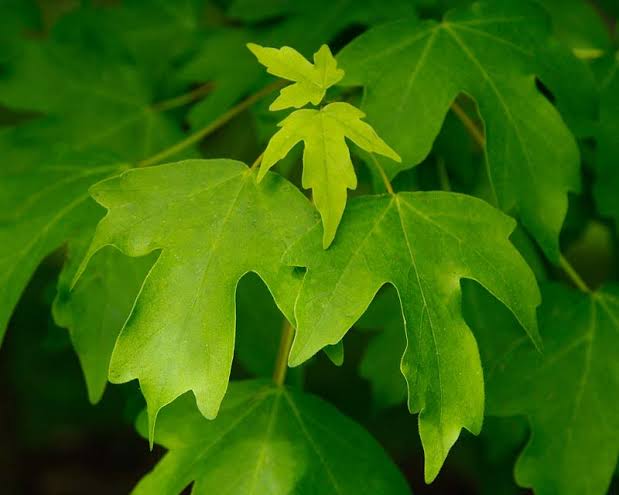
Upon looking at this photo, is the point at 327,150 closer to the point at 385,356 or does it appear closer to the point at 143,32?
the point at 385,356

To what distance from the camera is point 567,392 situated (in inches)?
53.4

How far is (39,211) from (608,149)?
94cm

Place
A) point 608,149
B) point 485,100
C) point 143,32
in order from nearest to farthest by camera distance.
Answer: point 485,100 → point 608,149 → point 143,32

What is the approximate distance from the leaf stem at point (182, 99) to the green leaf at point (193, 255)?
0.61 metres

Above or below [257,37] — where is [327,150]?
above

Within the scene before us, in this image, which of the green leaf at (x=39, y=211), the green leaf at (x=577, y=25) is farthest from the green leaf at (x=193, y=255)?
the green leaf at (x=577, y=25)

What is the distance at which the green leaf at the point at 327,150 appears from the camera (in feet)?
3.44

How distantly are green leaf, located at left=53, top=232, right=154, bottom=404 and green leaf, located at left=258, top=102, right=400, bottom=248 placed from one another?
14.2 inches

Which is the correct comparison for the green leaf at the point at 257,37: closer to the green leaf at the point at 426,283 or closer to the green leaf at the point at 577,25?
the green leaf at the point at 577,25

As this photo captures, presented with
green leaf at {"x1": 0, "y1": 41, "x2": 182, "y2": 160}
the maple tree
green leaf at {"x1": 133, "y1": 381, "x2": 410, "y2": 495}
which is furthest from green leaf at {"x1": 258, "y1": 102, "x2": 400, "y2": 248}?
green leaf at {"x1": 0, "y1": 41, "x2": 182, "y2": 160}

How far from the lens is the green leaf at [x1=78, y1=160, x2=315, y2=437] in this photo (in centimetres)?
108

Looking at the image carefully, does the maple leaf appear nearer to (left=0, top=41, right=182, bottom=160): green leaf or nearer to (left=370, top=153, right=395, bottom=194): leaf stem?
(left=370, top=153, right=395, bottom=194): leaf stem

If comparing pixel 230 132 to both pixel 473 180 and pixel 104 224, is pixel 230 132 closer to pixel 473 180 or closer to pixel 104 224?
pixel 473 180

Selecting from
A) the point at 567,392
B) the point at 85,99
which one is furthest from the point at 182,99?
the point at 567,392
